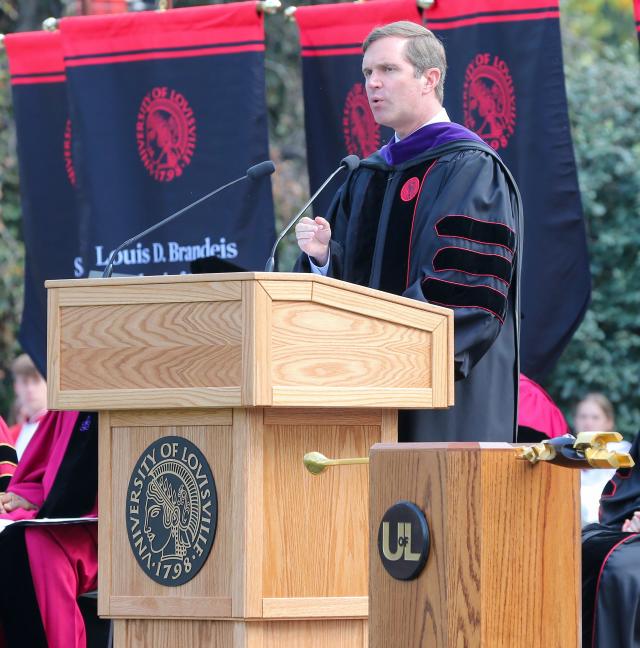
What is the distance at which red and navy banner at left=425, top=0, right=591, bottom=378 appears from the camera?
6.33 metres

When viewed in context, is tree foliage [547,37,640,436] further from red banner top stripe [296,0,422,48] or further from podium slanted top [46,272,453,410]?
podium slanted top [46,272,453,410]

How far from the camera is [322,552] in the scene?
12.4 ft

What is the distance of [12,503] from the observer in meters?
5.50

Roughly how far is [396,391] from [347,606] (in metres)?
0.58

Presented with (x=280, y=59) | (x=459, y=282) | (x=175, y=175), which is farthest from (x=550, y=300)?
(x=280, y=59)

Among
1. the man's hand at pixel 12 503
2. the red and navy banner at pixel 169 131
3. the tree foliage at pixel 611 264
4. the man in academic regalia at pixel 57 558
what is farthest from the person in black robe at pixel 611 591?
the tree foliage at pixel 611 264

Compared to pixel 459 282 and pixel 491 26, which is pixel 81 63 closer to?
pixel 491 26

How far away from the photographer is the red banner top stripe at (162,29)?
6.81 meters

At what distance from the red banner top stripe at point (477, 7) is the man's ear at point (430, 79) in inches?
79.5

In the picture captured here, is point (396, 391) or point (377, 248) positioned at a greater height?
point (377, 248)

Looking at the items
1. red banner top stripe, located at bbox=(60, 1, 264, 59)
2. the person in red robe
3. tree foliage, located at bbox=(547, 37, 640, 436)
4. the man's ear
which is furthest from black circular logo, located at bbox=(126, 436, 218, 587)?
tree foliage, located at bbox=(547, 37, 640, 436)

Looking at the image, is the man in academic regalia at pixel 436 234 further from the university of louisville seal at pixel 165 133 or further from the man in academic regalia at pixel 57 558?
the university of louisville seal at pixel 165 133

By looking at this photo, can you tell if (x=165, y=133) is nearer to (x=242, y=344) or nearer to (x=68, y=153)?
(x=68, y=153)

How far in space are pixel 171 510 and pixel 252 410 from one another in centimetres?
36
